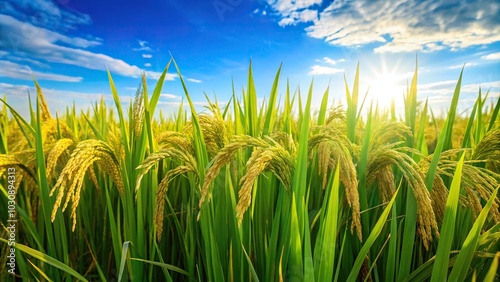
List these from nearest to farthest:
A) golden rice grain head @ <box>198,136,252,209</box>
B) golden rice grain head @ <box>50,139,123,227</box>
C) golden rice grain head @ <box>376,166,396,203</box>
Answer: golden rice grain head @ <box>198,136,252,209</box> < golden rice grain head @ <box>50,139,123,227</box> < golden rice grain head @ <box>376,166,396,203</box>

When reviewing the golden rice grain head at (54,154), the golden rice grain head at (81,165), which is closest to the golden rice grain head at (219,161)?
the golden rice grain head at (81,165)

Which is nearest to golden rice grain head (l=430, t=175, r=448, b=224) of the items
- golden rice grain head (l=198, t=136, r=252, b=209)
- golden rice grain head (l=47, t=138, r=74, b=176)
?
golden rice grain head (l=198, t=136, r=252, b=209)

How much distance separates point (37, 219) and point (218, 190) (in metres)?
1.50

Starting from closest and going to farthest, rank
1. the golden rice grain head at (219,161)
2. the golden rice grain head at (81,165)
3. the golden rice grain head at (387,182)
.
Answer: the golden rice grain head at (219,161)
the golden rice grain head at (81,165)
the golden rice grain head at (387,182)

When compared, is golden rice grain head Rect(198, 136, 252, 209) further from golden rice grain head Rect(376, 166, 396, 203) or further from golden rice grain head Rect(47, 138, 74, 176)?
golden rice grain head Rect(47, 138, 74, 176)

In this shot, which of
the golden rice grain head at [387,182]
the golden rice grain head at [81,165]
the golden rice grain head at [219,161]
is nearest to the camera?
the golden rice grain head at [219,161]

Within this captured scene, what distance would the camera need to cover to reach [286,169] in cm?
125

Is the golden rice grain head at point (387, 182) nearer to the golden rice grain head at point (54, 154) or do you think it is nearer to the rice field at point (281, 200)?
the rice field at point (281, 200)

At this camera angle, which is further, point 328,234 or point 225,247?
point 225,247

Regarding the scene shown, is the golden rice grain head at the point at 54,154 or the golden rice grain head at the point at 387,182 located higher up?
the golden rice grain head at the point at 54,154

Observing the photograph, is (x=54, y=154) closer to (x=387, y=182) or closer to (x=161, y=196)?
(x=161, y=196)

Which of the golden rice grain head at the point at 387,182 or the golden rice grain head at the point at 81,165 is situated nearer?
the golden rice grain head at the point at 81,165

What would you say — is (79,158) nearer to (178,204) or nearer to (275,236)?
(275,236)

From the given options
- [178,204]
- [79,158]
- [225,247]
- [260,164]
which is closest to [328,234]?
[260,164]
